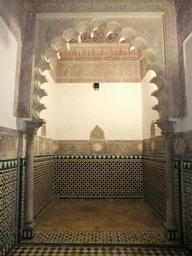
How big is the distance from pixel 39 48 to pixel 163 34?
1.67 metres

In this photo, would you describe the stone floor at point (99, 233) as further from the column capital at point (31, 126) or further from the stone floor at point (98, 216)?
the column capital at point (31, 126)

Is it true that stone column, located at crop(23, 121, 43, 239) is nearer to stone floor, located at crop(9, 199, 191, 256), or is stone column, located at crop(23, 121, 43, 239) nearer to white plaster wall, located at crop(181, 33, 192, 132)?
stone floor, located at crop(9, 199, 191, 256)

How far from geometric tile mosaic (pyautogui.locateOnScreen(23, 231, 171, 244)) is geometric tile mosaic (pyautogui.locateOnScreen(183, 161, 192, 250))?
253 millimetres

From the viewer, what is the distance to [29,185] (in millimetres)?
2514

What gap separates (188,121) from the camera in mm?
2338

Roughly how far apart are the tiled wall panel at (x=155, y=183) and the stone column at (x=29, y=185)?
1.92 meters

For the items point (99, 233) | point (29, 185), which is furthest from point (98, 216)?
point (29, 185)

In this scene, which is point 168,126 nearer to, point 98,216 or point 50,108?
point 98,216

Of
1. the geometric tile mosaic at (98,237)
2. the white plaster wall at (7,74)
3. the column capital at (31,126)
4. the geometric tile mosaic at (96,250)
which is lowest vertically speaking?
the geometric tile mosaic at (96,250)

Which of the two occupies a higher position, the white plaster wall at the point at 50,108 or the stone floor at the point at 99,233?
the white plaster wall at the point at 50,108

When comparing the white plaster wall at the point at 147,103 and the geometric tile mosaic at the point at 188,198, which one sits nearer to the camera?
the geometric tile mosaic at the point at 188,198

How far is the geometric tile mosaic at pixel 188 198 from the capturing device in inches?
85.9

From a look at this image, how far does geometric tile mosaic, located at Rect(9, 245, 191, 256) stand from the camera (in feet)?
6.97

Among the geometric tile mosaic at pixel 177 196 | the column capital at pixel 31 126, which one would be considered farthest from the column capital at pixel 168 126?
the column capital at pixel 31 126
